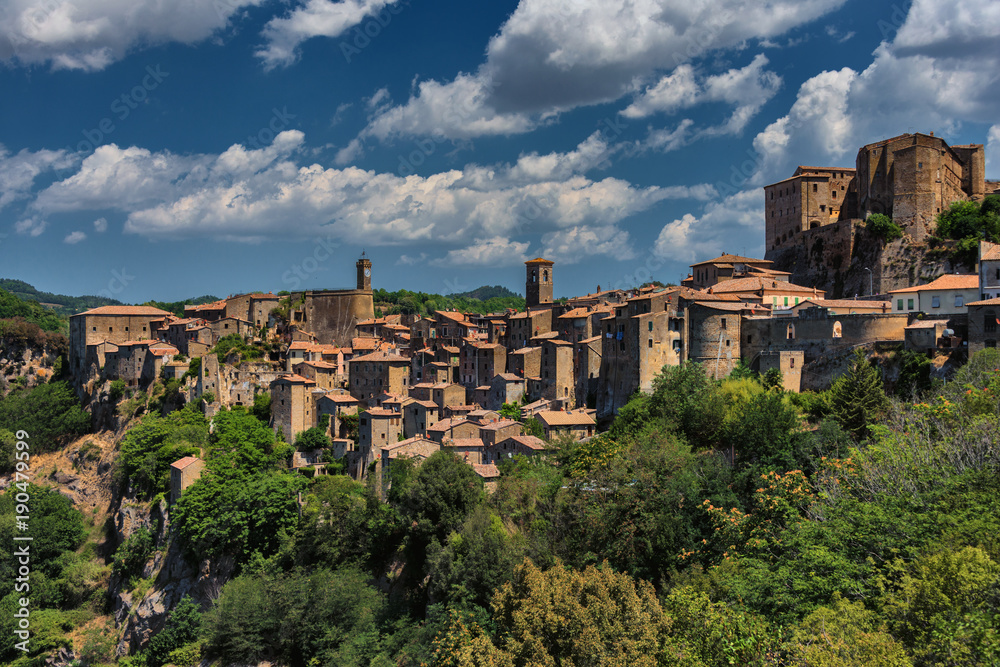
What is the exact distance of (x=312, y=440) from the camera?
5119 cm

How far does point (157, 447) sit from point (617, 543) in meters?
36.7

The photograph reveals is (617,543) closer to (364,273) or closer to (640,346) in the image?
(640,346)

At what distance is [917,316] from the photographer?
3947 cm

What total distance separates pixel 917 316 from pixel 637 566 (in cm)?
2302

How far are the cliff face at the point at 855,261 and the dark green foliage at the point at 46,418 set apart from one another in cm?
6217

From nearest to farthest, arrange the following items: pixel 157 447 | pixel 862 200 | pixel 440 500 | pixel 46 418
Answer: pixel 440 500
pixel 157 447
pixel 862 200
pixel 46 418

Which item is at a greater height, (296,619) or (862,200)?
(862,200)

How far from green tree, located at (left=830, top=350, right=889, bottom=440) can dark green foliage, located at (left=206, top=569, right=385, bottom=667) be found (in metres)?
23.0

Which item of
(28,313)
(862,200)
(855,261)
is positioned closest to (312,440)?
(855,261)

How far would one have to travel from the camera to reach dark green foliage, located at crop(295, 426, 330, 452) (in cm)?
5119

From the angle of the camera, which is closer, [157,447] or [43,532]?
[43,532]

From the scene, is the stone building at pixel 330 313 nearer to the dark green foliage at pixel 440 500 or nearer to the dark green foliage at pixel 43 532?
the dark green foliage at pixel 43 532

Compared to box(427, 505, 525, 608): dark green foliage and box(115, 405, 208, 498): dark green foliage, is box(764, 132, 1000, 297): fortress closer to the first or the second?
box(427, 505, 525, 608): dark green foliage

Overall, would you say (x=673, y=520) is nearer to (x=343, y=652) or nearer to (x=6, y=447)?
(x=343, y=652)
